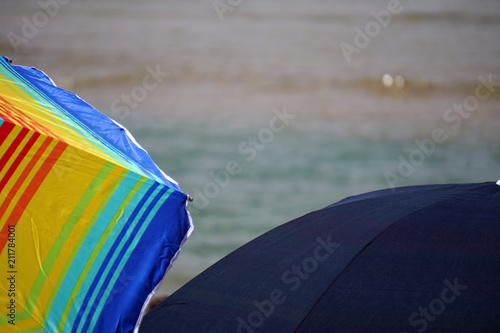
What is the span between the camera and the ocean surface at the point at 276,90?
21.4ft

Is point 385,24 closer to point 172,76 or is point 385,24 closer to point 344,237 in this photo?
point 172,76

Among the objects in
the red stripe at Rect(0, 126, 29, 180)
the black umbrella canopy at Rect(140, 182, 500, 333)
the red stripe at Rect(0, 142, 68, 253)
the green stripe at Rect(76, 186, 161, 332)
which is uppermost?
the red stripe at Rect(0, 126, 29, 180)

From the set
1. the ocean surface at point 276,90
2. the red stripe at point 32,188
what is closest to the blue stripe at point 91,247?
the red stripe at point 32,188

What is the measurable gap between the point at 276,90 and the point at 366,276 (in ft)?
21.9

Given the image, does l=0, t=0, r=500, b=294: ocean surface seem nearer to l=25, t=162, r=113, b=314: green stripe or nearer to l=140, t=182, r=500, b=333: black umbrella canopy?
l=140, t=182, r=500, b=333: black umbrella canopy

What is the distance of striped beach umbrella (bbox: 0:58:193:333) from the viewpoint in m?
1.91

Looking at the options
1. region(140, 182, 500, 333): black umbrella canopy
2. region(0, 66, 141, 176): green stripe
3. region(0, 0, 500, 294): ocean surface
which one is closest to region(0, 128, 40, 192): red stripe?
region(0, 66, 141, 176): green stripe

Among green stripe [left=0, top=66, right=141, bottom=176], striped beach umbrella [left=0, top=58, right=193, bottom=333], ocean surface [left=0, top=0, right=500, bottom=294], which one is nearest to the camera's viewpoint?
striped beach umbrella [left=0, top=58, right=193, bottom=333]

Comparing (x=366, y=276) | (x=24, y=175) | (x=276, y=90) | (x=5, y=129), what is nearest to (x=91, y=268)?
(x=24, y=175)

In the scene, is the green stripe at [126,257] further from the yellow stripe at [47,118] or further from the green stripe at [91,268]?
the yellow stripe at [47,118]

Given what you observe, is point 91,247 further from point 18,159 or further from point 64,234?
point 18,159

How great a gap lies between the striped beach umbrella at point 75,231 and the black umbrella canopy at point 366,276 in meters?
0.38

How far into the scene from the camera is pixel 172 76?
893cm

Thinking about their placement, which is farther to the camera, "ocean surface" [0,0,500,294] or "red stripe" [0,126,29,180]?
"ocean surface" [0,0,500,294]
